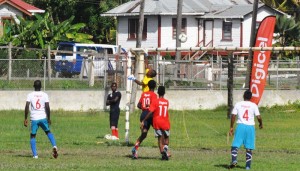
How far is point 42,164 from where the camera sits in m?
20.3

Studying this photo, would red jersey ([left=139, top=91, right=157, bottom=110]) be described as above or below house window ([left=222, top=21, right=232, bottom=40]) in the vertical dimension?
below

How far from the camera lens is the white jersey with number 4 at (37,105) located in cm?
2138

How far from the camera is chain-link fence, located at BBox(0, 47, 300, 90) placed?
39938mm

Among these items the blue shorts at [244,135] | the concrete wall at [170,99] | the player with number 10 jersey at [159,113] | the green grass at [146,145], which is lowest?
the green grass at [146,145]

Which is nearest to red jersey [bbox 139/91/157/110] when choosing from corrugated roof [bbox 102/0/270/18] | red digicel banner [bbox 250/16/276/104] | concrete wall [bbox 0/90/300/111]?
red digicel banner [bbox 250/16/276/104]

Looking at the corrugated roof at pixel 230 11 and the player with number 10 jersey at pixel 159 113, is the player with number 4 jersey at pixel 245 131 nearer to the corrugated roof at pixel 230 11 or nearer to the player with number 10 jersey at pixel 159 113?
the player with number 10 jersey at pixel 159 113

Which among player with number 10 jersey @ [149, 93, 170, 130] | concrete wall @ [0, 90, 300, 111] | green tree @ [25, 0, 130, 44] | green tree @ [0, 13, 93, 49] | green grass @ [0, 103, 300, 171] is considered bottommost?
green grass @ [0, 103, 300, 171]

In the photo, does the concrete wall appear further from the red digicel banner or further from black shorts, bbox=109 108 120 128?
black shorts, bbox=109 108 120 128

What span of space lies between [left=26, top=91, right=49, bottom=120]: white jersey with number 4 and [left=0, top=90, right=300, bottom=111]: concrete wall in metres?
17.2

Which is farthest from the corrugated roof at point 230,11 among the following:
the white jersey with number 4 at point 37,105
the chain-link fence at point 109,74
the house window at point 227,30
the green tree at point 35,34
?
the white jersey with number 4 at point 37,105

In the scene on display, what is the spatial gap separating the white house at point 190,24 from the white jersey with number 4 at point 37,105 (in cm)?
4946

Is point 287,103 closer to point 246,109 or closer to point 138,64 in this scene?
point 138,64

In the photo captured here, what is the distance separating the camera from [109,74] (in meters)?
41.0

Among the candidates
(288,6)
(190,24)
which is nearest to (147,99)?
(190,24)
